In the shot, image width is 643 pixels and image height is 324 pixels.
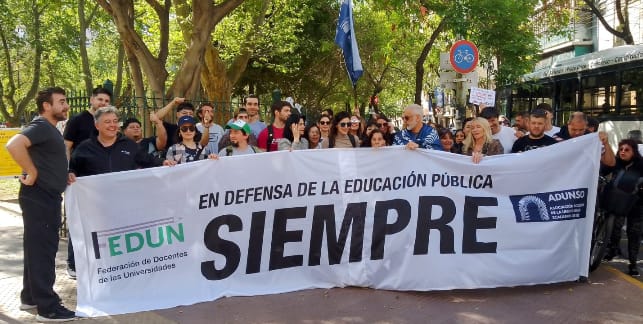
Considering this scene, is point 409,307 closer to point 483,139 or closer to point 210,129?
point 483,139

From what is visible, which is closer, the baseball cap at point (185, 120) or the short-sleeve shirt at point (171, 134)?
the baseball cap at point (185, 120)

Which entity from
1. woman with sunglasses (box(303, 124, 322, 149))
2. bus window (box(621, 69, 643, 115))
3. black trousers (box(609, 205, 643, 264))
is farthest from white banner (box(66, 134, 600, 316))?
bus window (box(621, 69, 643, 115))

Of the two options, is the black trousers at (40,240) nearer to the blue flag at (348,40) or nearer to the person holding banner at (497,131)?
the blue flag at (348,40)

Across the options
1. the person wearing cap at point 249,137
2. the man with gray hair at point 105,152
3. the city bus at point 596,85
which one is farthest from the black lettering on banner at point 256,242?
the city bus at point 596,85

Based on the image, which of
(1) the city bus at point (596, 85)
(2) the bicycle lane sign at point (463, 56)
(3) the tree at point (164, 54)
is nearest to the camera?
(2) the bicycle lane sign at point (463, 56)

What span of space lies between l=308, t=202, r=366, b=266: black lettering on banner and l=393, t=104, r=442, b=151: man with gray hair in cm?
106

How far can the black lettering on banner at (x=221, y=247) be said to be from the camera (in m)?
5.95

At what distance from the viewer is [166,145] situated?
732 centimetres

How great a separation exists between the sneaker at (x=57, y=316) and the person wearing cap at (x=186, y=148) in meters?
1.75

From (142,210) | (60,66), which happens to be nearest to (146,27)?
(60,66)

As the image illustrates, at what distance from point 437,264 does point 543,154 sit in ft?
4.92

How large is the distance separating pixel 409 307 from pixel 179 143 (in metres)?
2.85

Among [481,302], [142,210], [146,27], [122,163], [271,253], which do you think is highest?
[146,27]

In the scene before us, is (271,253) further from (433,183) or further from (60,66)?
(60,66)
